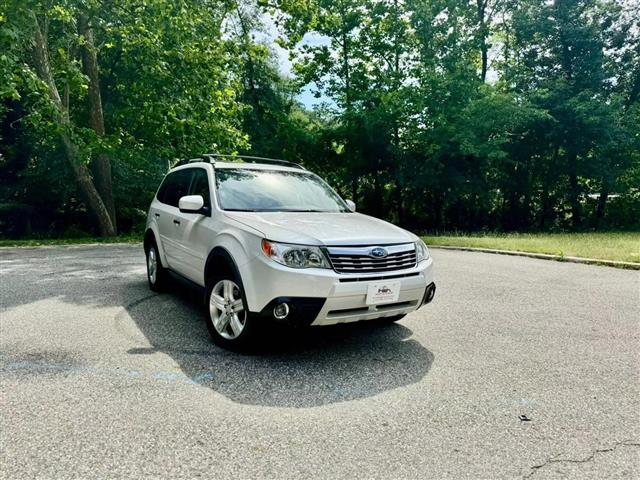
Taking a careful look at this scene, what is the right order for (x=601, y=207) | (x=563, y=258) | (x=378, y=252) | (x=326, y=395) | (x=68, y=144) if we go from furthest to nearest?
(x=601, y=207) < (x=68, y=144) < (x=563, y=258) < (x=378, y=252) < (x=326, y=395)

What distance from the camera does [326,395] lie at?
3.44 meters

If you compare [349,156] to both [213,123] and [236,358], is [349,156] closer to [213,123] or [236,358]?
[213,123]

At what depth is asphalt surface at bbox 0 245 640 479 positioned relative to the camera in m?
2.57

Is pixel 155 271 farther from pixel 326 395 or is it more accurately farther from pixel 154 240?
pixel 326 395

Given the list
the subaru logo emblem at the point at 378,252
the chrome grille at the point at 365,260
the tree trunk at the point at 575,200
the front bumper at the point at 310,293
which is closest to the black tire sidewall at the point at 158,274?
the front bumper at the point at 310,293

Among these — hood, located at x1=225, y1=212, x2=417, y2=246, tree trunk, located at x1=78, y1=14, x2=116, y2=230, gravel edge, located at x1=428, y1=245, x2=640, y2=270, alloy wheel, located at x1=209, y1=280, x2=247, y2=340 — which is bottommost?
gravel edge, located at x1=428, y1=245, x2=640, y2=270

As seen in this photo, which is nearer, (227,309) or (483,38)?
(227,309)

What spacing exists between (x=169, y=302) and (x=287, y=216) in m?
2.53

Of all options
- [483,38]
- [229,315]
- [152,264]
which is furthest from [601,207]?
[229,315]

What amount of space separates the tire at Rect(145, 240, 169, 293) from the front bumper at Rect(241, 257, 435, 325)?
2.95 m

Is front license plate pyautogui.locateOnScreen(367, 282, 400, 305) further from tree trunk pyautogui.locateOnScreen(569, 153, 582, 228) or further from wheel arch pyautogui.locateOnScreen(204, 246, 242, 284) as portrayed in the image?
tree trunk pyautogui.locateOnScreen(569, 153, 582, 228)

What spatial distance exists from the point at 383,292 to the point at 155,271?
3.96 m

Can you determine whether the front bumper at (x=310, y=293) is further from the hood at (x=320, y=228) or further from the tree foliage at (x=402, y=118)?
the tree foliage at (x=402, y=118)

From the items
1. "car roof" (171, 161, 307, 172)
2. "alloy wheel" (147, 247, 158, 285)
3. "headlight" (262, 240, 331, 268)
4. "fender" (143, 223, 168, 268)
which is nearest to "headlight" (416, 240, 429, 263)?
"headlight" (262, 240, 331, 268)
